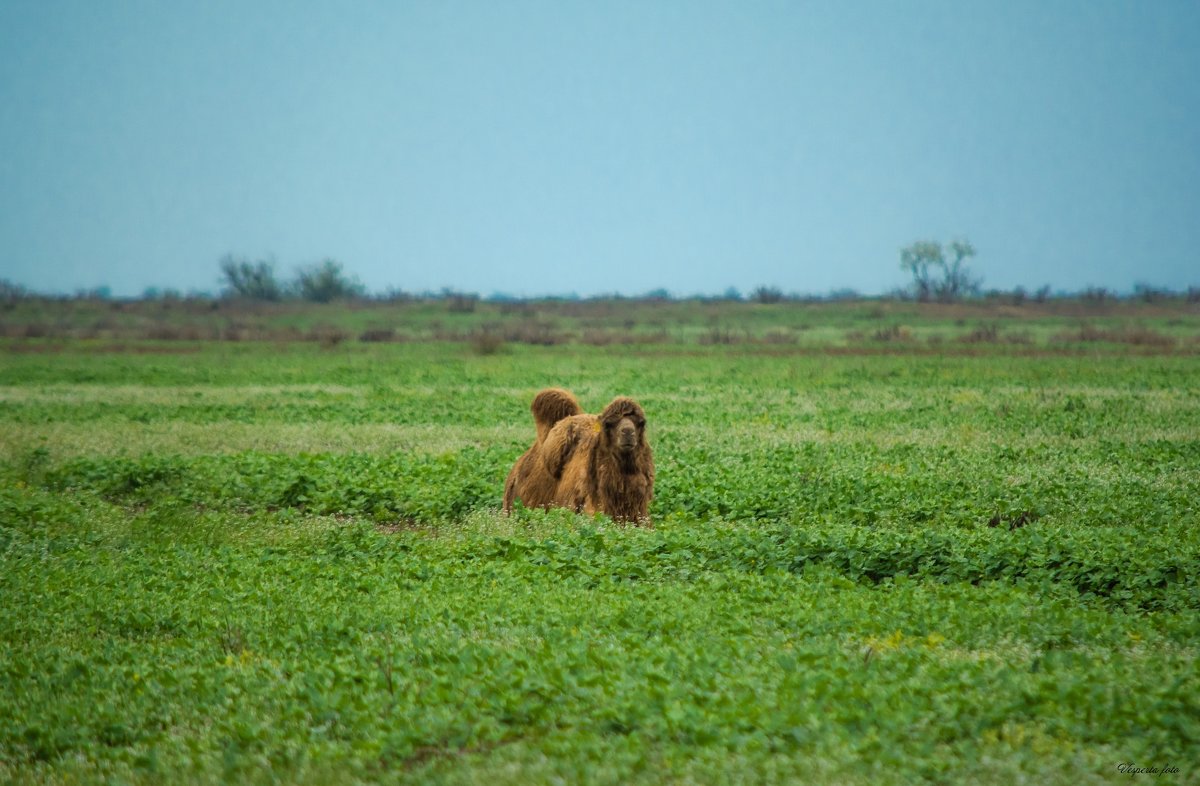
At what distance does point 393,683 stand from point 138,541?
7.39 meters

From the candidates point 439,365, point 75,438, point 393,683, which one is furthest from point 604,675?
point 439,365

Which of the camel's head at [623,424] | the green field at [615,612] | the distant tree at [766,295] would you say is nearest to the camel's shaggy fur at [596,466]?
the camel's head at [623,424]

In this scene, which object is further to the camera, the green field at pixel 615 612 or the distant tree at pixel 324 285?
the distant tree at pixel 324 285

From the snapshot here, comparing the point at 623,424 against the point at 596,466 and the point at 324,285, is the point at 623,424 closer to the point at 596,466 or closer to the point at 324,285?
the point at 596,466

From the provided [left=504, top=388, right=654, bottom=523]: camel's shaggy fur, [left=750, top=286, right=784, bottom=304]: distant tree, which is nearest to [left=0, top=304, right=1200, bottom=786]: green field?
[left=504, top=388, right=654, bottom=523]: camel's shaggy fur

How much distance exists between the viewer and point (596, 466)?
45.0 feet

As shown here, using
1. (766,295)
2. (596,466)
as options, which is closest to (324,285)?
(766,295)

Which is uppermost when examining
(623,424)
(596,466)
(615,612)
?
(623,424)

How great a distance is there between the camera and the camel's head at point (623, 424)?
12961mm

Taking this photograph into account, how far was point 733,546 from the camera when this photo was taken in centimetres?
1204

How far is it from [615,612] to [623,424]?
381cm

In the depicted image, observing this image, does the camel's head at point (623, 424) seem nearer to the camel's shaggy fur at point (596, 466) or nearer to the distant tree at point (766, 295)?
the camel's shaggy fur at point (596, 466)

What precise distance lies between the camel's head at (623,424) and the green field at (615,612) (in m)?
0.99

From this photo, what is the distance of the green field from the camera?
21.8 feet
